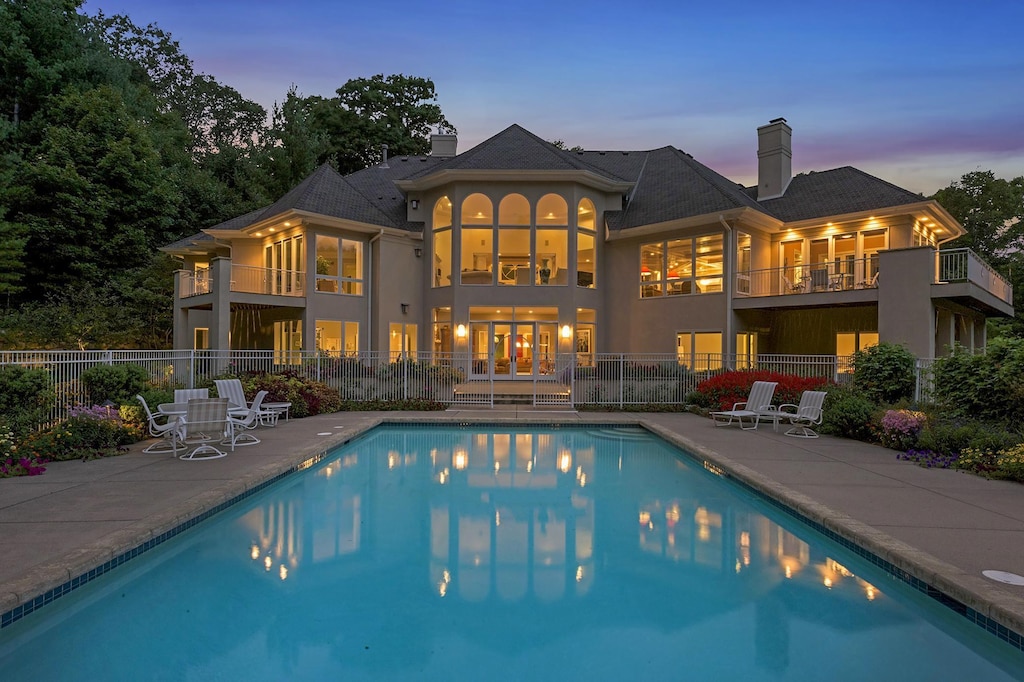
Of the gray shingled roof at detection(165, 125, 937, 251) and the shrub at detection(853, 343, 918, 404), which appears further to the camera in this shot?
the gray shingled roof at detection(165, 125, 937, 251)

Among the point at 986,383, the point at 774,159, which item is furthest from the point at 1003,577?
the point at 774,159

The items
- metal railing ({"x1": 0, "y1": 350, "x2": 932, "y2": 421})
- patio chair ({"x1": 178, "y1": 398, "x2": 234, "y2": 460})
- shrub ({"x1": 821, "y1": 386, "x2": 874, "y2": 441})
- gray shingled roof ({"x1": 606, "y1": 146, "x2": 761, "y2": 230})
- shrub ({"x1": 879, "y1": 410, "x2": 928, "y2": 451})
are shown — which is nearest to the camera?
patio chair ({"x1": 178, "y1": 398, "x2": 234, "y2": 460})

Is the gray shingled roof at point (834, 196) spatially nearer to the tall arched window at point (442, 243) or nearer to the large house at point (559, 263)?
the large house at point (559, 263)

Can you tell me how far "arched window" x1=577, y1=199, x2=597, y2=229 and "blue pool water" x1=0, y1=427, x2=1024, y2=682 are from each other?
15.0 metres

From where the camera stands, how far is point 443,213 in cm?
2112

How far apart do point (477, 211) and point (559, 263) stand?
3.52 m

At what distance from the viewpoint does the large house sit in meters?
18.6

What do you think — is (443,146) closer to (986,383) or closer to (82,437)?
(82,437)

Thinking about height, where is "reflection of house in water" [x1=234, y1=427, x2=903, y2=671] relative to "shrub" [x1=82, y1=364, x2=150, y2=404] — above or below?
below

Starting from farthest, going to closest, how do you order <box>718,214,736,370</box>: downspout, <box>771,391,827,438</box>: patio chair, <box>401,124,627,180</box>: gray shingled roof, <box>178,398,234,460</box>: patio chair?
<box>401,124,627,180</box>: gray shingled roof, <box>718,214,736,370</box>: downspout, <box>771,391,827,438</box>: patio chair, <box>178,398,234,460</box>: patio chair

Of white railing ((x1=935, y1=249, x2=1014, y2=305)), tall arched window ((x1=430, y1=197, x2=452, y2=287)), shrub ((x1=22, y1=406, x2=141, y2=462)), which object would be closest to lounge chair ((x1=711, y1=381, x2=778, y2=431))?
white railing ((x1=935, y1=249, x2=1014, y2=305))

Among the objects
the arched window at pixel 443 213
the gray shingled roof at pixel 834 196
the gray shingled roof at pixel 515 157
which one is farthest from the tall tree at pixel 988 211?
the arched window at pixel 443 213

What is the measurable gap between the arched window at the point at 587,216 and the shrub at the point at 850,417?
11288mm

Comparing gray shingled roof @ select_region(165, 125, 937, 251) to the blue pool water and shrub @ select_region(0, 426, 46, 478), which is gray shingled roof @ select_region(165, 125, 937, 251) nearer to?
shrub @ select_region(0, 426, 46, 478)
